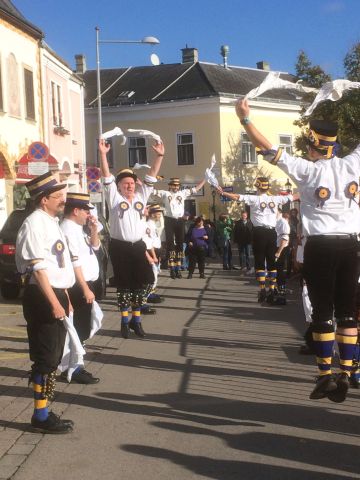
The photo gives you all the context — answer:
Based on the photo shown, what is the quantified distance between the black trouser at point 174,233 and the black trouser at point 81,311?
1103cm

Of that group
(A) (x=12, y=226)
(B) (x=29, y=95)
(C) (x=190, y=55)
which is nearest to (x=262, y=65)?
(C) (x=190, y=55)

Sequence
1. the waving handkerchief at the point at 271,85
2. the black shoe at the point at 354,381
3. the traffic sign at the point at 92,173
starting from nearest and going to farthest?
the waving handkerchief at the point at 271,85 → the black shoe at the point at 354,381 → the traffic sign at the point at 92,173

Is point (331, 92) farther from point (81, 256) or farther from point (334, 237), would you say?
point (81, 256)

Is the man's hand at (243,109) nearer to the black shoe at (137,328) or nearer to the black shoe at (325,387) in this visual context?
the black shoe at (325,387)

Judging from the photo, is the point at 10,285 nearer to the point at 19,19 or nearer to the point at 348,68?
the point at 19,19

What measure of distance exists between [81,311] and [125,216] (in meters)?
2.35

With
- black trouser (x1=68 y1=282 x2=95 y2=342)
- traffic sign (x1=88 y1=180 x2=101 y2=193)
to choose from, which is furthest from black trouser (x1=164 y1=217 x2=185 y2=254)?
black trouser (x1=68 y1=282 x2=95 y2=342)

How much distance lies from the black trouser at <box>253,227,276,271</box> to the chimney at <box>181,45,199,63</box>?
3844cm

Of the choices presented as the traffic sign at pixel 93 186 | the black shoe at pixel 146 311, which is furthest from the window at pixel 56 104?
the black shoe at pixel 146 311

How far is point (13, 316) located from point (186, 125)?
33.8 metres

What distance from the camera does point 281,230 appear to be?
1388 centimetres

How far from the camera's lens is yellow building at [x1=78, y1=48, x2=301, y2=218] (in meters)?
45.1

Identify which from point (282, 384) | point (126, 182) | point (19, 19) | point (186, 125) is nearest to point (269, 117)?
point (186, 125)

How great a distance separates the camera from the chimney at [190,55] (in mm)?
50500
